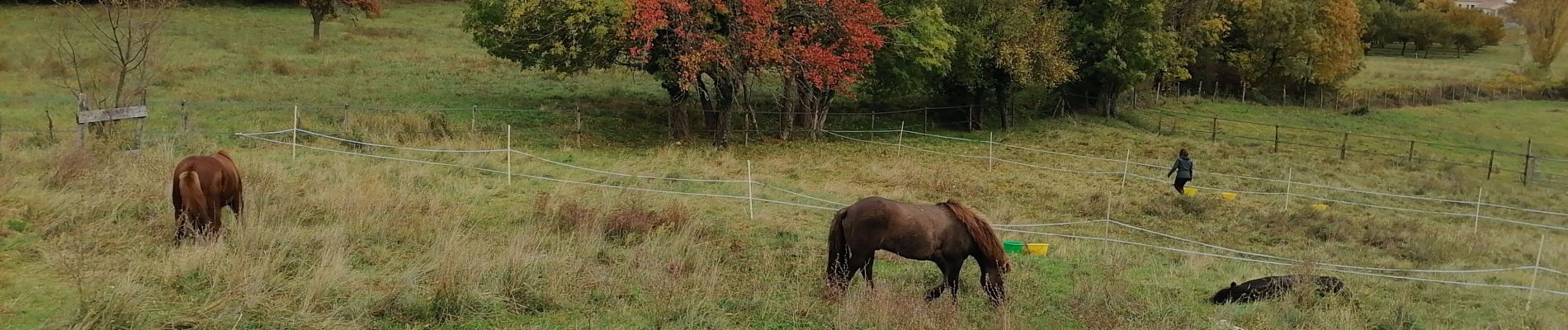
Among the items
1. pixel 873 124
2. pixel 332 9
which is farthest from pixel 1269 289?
pixel 332 9

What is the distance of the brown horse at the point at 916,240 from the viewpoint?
784 centimetres

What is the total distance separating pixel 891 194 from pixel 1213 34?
27386 millimetres

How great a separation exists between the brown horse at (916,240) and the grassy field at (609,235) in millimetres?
252

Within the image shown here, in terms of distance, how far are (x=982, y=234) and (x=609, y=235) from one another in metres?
4.39

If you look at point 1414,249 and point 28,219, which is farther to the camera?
point 1414,249

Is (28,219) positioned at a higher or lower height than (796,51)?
lower

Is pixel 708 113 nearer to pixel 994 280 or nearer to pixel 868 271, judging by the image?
pixel 868 271

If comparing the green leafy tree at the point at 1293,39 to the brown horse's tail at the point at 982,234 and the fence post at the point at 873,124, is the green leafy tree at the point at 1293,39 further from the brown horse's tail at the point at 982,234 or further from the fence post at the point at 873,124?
the brown horse's tail at the point at 982,234

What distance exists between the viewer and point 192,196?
8.29 meters

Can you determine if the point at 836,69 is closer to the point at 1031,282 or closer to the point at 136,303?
the point at 1031,282

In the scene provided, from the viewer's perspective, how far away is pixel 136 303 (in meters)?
5.94

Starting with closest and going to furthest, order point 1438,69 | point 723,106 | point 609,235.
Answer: point 609,235 < point 723,106 < point 1438,69

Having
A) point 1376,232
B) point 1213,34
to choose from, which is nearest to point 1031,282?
point 1376,232

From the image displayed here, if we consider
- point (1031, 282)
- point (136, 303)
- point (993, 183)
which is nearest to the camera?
point (136, 303)
